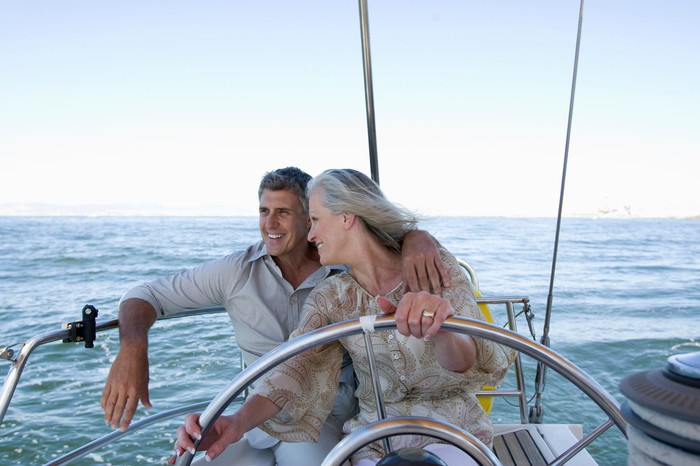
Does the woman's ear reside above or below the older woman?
above

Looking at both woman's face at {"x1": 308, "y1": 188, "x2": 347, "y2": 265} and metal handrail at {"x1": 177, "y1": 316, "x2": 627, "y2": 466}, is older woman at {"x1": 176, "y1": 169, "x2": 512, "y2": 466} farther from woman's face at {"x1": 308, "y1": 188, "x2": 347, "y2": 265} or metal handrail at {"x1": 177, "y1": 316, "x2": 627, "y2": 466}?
metal handrail at {"x1": 177, "y1": 316, "x2": 627, "y2": 466}

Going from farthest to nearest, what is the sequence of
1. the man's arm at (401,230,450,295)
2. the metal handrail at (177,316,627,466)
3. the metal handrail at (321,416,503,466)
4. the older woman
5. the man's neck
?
the man's neck
the man's arm at (401,230,450,295)
the older woman
the metal handrail at (177,316,627,466)
the metal handrail at (321,416,503,466)

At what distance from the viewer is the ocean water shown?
466 centimetres

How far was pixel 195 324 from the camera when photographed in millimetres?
7668

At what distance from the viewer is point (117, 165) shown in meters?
50.2

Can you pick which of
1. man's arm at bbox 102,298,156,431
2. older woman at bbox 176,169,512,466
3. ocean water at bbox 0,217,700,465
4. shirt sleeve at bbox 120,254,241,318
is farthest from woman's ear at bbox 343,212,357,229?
man's arm at bbox 102,298,156,431

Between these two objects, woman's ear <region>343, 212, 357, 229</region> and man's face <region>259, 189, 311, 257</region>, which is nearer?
woman's ear <region>343, 212, 357, 229</region>

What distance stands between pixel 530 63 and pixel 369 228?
868 inches

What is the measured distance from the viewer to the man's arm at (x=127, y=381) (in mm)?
1545

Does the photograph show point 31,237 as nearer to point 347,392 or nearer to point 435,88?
point 435,88

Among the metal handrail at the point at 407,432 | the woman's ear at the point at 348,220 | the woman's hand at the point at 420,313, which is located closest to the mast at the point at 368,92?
the woman's ear at the point at 348,220

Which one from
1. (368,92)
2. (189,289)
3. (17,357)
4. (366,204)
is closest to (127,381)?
(17,357)

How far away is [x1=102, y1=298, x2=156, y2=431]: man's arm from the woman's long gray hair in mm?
632

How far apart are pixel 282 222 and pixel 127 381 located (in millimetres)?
696
